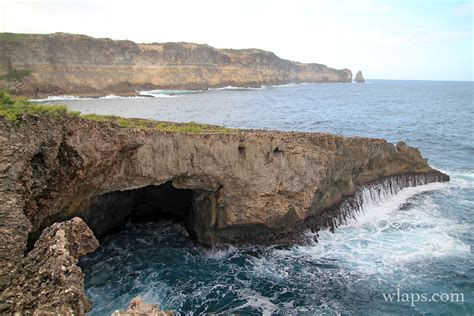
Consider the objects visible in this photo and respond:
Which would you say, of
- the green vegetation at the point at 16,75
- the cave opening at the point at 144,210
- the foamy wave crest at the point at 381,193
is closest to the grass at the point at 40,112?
the cave opening at the point at 144,210

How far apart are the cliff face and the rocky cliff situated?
211 ft

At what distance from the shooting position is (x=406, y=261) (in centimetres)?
1739

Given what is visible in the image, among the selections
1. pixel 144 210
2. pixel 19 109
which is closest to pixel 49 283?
pixel 19 109

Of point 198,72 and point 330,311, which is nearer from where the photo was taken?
point 330,311

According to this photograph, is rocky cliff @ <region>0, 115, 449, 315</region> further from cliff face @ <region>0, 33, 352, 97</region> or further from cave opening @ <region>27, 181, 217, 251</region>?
cliff face @ <region>0, 33, 352, 97</region>

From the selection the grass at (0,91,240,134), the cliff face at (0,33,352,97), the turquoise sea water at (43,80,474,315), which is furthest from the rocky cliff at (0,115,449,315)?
the cliff face at (0,33,352,97)

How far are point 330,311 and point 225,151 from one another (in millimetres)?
8149

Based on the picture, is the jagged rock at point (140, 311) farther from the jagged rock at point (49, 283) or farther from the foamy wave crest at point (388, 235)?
the foamy wave crest at point (388, 235)

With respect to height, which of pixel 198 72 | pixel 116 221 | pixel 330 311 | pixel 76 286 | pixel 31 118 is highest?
pixel 198 72

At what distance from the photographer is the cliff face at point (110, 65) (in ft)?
252

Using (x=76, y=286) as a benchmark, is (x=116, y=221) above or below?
below

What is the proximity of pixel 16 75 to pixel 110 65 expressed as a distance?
2526cm

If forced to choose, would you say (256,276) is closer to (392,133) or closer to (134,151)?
(134,151)

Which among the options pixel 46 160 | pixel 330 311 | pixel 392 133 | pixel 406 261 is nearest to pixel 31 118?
pixel 46 160
